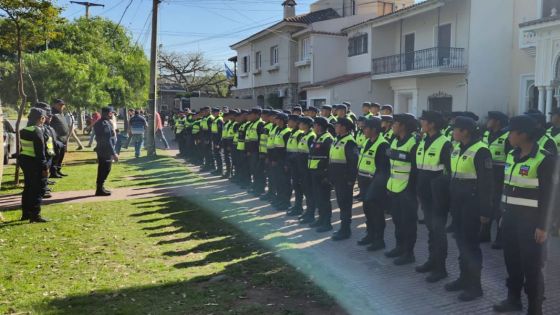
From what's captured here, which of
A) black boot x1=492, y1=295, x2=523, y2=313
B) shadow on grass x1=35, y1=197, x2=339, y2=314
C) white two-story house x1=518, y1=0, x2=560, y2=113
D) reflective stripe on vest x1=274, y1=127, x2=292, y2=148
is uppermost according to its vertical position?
white two-story house x1=518, y1=0, x2=560, y2=113

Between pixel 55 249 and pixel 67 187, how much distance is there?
18.5 feet

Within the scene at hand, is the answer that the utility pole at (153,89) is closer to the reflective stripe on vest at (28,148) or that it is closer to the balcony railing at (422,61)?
the balcony railing at (422,61)

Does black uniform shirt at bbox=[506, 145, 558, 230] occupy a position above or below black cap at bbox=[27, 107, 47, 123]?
below

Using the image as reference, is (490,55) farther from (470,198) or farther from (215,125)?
(470,198)

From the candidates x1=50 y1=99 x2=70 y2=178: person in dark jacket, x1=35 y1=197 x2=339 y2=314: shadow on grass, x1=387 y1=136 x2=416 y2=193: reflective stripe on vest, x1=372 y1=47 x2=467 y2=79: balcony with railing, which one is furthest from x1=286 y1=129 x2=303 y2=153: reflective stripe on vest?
x1=372 y1=47 x2=467 y2=79: balcony with railing

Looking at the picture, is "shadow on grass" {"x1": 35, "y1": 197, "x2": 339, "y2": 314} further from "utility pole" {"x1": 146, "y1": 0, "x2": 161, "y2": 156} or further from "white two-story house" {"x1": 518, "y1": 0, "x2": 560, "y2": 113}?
"utility pole" {"x1": 146, "y1": 0, "x2": 161, "y2": 156}

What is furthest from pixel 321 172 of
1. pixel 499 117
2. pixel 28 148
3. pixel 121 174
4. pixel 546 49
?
pixel 546 49

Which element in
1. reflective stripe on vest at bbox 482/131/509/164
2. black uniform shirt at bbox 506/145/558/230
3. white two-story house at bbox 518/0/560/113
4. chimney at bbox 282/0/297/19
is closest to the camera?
black uniform shirt at bbox 506/145/558/230

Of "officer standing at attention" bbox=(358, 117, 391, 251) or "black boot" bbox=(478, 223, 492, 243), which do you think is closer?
"officer standing at attention" bbox=(358, 117, 391, 251)

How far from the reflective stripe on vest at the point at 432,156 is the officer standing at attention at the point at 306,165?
2.74 m

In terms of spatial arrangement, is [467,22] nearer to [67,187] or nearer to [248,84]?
[67,187]

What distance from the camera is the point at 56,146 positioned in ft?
43.1

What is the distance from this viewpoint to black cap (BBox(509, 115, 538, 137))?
4746 millimetres

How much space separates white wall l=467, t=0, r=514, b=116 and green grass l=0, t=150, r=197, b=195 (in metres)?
10.8
